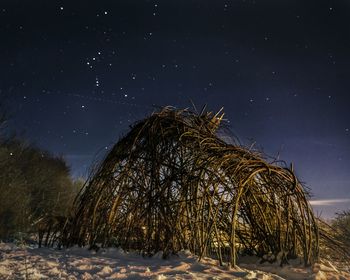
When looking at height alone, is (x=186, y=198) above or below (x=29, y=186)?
below

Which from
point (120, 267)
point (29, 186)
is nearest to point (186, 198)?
point (120, 267)

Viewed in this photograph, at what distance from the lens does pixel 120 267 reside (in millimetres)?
3412

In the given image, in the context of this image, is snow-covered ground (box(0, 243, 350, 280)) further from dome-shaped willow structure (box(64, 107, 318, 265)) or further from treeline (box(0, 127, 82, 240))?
treeline (box(0, 127, 82, 240))

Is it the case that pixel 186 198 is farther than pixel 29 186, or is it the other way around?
pixel 29 186

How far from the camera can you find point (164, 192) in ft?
13.2

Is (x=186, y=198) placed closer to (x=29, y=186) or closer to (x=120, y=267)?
(x=120, y=267)

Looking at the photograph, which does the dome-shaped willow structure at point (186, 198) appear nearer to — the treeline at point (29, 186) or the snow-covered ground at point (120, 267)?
the snow-covered ground at point (120, 267)

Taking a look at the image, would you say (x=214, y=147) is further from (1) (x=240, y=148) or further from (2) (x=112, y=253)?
(2) (x=112, y=253)

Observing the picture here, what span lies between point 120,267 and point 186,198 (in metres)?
0.83

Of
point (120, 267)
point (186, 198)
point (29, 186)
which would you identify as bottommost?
point (120, 267)

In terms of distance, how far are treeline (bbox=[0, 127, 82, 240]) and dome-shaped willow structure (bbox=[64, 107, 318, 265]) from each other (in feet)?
13.1

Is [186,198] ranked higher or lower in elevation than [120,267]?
higher

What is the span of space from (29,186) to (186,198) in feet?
26.4

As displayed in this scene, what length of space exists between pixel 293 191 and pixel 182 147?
1103 mm
